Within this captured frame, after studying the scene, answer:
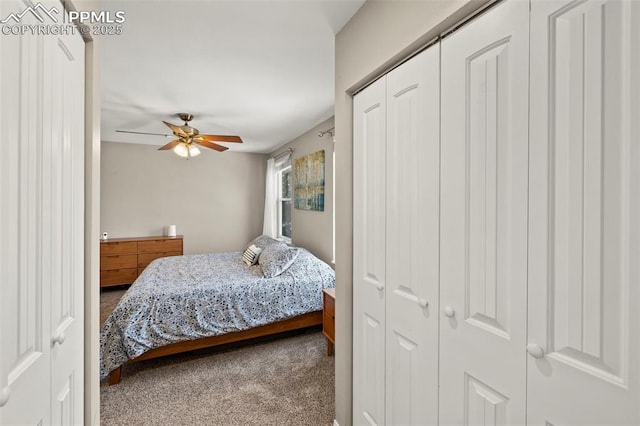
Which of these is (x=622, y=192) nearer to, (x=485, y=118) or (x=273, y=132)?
(x=485, y=118)

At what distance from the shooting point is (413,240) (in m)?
1.23

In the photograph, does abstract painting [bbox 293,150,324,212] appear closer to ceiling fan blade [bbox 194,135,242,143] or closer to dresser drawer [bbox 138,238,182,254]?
ceiling fan blade [bbox 194,135,242,143]

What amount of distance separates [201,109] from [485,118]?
301 centimetres

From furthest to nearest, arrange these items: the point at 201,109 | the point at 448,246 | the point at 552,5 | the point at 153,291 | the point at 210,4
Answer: the point at 201,109, the point at 153,291, the point at 210,4, the point at 448,246, the point at 552,5

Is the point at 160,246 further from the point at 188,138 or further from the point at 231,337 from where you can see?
the point at 231,337

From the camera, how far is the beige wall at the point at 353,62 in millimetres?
1133

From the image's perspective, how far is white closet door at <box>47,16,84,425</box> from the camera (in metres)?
0.87

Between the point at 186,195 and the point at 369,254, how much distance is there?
4730mm

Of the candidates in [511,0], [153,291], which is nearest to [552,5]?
[511,0]

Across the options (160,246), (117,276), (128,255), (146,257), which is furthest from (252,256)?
(117,276)

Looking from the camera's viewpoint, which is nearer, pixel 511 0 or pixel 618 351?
pixel 618 351

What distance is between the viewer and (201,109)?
3178 millimetres

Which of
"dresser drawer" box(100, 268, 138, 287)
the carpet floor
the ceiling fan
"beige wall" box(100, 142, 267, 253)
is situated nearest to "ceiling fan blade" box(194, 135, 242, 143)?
the ceiling fan

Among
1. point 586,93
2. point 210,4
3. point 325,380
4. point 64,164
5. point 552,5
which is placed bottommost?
point 325,380
